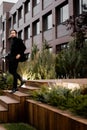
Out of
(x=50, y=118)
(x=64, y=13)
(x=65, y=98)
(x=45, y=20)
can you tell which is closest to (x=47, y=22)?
(x=45, y=20)

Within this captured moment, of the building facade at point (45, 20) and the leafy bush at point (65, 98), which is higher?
the building facade at point (45, 20)

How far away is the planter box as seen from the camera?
5238 millimetres

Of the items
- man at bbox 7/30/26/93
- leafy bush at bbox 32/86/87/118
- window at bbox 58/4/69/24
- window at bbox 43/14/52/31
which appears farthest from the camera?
window at bbox 43/14/52/31

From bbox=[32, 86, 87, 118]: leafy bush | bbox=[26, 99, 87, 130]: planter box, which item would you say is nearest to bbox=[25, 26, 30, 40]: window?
bbox=[32, 86, 87, 118]: leafy bush

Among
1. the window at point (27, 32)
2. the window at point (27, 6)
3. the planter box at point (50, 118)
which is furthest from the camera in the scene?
the window at point (27, 6)

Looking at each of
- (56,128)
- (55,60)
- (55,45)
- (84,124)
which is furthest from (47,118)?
(55,45)

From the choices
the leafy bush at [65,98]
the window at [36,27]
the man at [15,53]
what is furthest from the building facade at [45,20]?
the leafy bush at [65,98]

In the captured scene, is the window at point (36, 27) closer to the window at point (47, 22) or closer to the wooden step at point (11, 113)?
the window at point (47, 22)

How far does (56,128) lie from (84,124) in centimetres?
114

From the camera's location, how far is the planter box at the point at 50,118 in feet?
17.2

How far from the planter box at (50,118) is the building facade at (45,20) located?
1317 cm

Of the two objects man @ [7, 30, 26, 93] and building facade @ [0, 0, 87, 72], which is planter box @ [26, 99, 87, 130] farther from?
building facade @ [0, 0, 87, 72]

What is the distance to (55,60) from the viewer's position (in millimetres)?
18672

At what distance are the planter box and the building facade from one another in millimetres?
13175
